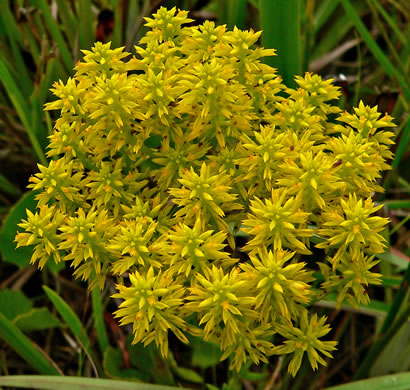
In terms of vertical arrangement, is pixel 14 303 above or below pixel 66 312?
below

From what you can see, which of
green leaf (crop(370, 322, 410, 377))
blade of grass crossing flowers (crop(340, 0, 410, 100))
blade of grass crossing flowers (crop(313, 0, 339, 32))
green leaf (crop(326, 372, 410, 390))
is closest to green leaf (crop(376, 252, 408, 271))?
green leaf (crop(370, 322, 410, 377))

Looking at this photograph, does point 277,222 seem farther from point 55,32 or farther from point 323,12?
point 323,12

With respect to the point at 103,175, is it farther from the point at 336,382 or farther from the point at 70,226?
the point at 336,382

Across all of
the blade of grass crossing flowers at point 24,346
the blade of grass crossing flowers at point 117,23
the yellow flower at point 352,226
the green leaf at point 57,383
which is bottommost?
the blade of grass crossing flowers at point 24,346

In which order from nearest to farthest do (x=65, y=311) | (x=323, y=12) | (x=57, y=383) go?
1. (x=57, y=383)
2. (x=65, y=311)
3. (x=323, y=12)

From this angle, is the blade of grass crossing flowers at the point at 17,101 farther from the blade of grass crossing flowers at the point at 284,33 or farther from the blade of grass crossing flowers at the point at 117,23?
the blade of grass crossing flowers at the point at 284,33

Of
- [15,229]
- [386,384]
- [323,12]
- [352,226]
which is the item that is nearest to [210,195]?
[352,226]

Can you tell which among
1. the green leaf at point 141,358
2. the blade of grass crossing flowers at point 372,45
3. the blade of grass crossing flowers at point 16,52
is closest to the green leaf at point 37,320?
the green leaf at point 141,358
